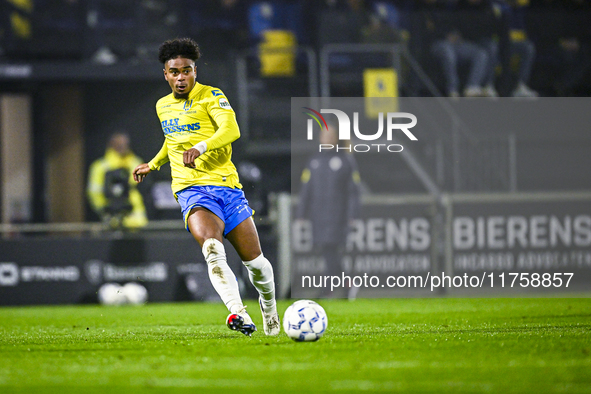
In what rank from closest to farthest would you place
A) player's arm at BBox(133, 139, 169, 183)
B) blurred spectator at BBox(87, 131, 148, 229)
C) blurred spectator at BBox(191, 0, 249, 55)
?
player's arm at BBox(133, 139, 169, 183), blurred spectator at BBox(87, 131, 148, 229), blurred spectator at BBox(191, 0, 249, 55)

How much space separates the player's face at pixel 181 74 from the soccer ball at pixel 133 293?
5842 mm

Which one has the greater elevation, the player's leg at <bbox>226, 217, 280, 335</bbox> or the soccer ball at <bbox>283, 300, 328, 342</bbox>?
the player's leg at <bbox>226, 217, 280, 335</bbox>

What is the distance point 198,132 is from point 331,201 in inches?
217

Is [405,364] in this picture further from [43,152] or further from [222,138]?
[43,152]

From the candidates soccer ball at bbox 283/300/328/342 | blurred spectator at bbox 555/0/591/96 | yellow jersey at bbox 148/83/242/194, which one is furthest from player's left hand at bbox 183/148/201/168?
blurred spectator at bbox 555/0/591/96

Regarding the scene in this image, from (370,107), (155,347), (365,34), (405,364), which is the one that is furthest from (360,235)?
(405,364)

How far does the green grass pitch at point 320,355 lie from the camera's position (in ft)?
13.5

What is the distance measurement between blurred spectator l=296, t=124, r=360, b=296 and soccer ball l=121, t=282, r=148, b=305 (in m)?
2.29

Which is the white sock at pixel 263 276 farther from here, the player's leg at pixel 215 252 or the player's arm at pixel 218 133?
the player's arm at pixel 218 133

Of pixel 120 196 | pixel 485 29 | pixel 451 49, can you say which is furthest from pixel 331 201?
pixel 485 29

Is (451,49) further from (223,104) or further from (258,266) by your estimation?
(258,266)

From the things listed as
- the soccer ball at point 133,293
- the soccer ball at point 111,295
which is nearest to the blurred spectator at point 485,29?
the soccer ball at point 133,293

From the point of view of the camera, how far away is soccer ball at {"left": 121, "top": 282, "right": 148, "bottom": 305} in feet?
37.7

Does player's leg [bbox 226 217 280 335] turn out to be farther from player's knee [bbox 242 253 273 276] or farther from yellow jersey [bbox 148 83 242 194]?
yellow jersey [bbox 148 83 242 194]
